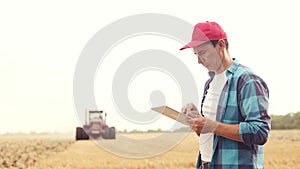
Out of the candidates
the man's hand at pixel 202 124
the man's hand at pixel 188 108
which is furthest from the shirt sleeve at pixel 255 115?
the man's hand at pixel 188 108

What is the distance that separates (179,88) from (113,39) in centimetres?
46

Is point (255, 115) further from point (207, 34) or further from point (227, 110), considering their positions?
point (207, 34)

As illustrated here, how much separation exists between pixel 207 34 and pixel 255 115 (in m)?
0.40

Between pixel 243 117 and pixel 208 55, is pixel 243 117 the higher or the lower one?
the lower one

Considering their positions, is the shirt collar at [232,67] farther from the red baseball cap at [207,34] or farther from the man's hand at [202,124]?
the man's hand at [202,124]

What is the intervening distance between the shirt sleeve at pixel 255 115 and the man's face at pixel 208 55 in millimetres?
178

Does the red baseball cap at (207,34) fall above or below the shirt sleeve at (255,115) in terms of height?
above

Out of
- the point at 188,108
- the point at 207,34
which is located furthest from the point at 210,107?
the point at 207,34

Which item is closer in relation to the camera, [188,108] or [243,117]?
[243,117]

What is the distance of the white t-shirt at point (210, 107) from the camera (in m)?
2.06

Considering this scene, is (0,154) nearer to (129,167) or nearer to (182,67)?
(129,167)

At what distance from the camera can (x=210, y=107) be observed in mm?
2070

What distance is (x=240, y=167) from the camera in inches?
78.7

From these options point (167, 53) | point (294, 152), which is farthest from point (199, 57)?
point (294, 152)
